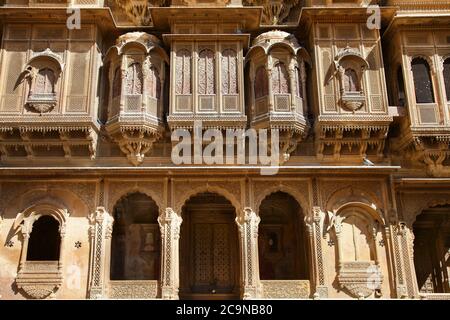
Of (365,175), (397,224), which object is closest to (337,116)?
(365,175)

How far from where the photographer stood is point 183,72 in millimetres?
15859

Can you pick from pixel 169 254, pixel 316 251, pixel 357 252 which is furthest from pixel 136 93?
pixel 357 252

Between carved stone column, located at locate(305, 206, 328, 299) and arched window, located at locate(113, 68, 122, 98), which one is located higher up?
arched window, located at locate(113, 68, 122, 98)

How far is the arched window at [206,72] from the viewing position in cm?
1574

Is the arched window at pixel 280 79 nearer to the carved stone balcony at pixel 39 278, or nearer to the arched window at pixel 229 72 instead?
the arched window at pixel 229 72

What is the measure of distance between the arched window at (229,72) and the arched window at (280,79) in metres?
1.13

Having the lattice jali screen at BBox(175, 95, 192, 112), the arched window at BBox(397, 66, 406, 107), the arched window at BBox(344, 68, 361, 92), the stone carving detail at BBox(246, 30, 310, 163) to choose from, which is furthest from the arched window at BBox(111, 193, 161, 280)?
the arched window at BBox(397, 66, 406, 107)

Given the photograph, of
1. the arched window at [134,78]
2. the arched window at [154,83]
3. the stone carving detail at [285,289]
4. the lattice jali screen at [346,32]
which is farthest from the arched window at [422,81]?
the arched window at [134,78]

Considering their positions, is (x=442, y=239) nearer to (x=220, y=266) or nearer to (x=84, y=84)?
(x=220, y=266)

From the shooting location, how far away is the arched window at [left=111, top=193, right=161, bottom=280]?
1731cm

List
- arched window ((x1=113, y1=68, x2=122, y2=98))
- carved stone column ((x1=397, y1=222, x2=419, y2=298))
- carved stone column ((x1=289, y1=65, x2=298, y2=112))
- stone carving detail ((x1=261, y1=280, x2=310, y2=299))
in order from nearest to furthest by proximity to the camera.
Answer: stone carving detail ((x1=261, y1=280, x2=310, y2=299))
carved stone column ((x1=397, y1=222, x2=419, y2=298))
carved stone column ((x1=289, y1=65, x2=298, y2=112))
arched window ((x1=113, y1=68, x2=122, y2=98))

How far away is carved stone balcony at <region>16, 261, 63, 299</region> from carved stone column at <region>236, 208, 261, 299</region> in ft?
16.1

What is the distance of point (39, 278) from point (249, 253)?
565cm

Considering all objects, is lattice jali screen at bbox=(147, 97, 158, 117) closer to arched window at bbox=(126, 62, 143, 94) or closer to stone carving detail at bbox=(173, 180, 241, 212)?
arched window at bbox=(126, 62, 143, 94)
